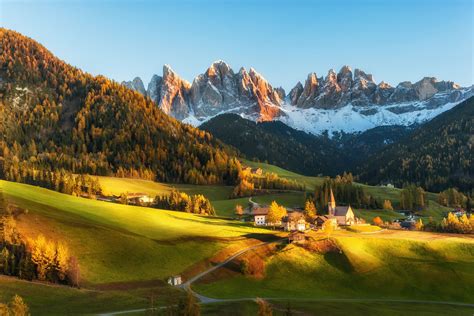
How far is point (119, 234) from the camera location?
114 metres

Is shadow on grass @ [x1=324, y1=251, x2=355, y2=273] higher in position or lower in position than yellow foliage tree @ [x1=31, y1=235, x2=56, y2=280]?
lower

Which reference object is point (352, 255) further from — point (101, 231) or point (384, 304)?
point (101, 231)

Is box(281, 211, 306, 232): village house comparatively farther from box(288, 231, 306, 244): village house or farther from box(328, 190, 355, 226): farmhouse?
box(328, 190, 355, 226): farmhouse

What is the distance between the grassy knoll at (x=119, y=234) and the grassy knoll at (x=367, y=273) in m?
13.2

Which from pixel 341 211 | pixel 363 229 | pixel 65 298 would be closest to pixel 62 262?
pixel 65 298

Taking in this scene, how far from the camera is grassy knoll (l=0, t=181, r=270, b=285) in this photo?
9917 cm

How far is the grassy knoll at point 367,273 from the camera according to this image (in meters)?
102

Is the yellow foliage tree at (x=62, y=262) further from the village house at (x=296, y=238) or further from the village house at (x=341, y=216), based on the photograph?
the village house at (x=341, y=216)

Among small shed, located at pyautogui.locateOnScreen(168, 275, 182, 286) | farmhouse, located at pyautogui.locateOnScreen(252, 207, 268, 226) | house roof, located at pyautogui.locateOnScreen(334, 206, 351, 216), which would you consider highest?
house roof, located at pyautogui.locateOnScreen(334, 206, 351, 216)

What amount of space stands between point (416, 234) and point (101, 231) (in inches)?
3874

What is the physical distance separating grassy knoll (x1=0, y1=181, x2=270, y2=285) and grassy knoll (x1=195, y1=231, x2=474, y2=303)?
13188mm

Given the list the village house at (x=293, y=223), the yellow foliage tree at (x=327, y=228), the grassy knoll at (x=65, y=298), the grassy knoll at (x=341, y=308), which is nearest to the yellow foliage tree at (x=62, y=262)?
the grassy knoll at (x=65, y=298)

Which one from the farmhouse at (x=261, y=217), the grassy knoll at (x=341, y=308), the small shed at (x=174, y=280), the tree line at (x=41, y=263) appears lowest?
the grassy knoll at (x=341, y=308)

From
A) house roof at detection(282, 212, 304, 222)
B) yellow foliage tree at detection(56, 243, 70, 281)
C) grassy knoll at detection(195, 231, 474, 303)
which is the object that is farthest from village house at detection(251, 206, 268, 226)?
yellow foliage tree at detection(56, 243, 70, 281)
